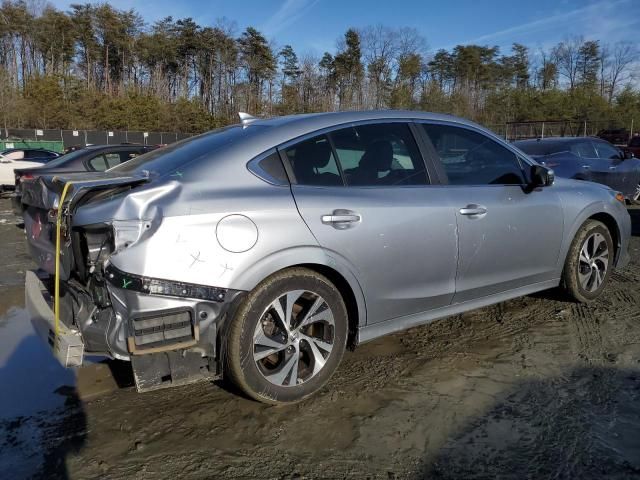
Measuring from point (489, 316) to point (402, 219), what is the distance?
173 cm

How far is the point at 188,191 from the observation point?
8.81 ft

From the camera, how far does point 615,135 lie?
35938mm

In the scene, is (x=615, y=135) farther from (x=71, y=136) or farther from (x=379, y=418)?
(x=379, y=418)

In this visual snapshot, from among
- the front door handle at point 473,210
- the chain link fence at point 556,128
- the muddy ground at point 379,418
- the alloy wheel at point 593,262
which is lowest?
the muddy ground at point 379,418

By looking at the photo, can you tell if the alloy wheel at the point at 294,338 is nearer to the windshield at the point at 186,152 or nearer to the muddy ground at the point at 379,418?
the muddy ground at the point at 379,418

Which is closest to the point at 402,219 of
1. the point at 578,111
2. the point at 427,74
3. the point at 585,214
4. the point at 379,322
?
the point at 379,322

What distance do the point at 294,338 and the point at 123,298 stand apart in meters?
0.95

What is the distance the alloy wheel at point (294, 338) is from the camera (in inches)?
114

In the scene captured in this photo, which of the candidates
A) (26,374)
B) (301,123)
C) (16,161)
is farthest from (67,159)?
(301,123)

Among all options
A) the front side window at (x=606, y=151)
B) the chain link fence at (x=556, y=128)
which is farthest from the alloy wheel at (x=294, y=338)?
the chain link fence at (x=556, y=128)

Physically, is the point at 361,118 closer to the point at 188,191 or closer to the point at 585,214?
the point at 188,191

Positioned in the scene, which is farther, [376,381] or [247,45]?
[247,45]

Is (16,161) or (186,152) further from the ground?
(16,161)

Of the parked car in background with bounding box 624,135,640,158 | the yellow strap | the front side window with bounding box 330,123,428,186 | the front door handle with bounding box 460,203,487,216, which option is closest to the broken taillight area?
the yellow strap
